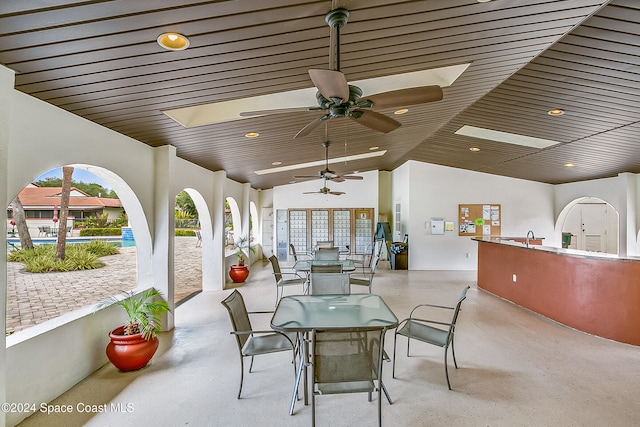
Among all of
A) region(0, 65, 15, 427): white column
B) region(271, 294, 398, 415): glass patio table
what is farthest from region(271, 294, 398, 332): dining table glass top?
region(0, 65, 15, 427): white column

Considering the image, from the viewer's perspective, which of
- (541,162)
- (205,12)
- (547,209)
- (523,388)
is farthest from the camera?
(547,209)

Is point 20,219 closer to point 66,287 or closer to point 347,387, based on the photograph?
point 66,287

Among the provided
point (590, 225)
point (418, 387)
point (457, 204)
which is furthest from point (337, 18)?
point (590, 225)

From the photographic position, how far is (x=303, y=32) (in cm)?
216

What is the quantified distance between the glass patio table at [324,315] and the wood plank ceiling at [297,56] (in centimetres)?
195

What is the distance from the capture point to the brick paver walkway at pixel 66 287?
225 inches

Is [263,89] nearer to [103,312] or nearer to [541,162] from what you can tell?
[103,312]

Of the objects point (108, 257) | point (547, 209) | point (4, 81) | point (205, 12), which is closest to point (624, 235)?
point (547, 209)

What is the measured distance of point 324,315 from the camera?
2951mm

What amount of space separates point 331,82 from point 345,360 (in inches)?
67.9

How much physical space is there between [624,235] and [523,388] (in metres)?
6.42

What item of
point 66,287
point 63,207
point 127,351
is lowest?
point 66,287

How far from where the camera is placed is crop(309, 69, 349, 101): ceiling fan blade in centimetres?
178

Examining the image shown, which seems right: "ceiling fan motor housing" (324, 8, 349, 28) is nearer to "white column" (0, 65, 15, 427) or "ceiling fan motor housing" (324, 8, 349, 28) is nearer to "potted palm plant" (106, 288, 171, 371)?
"white column" (0, 65, 15, 427)
